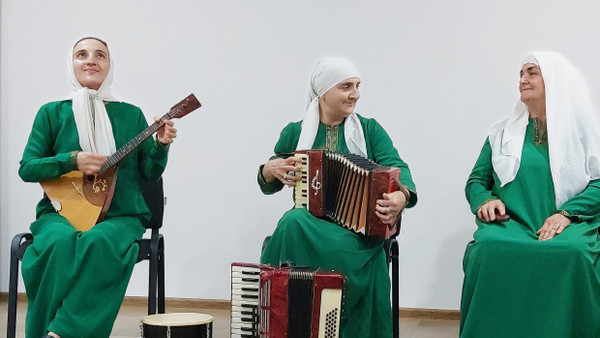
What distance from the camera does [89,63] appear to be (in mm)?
3828

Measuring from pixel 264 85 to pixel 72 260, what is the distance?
1.72m

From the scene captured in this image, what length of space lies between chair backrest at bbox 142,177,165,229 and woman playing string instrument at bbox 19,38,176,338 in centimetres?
5

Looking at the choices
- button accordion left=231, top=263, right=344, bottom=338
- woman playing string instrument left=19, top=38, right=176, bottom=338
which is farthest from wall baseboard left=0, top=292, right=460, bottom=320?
button accordion left=231, top=263, right=344, bottom=338

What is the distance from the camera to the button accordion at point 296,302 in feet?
9.97

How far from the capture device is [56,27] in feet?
16.1

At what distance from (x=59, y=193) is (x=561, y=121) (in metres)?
2.19

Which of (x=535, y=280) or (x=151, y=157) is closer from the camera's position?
(x=535, y=280)

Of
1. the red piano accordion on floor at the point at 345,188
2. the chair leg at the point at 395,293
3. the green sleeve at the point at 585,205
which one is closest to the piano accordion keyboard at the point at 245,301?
the red piano accordion on floor at the point at 345,188

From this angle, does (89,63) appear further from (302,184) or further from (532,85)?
(532,85)

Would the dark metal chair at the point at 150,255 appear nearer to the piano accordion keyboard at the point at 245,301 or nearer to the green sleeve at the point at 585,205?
the piano accordion keyboard at the point at 245,301

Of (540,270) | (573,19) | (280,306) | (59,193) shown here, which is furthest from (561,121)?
(59,193)

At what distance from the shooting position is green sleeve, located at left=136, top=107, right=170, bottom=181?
3730mm

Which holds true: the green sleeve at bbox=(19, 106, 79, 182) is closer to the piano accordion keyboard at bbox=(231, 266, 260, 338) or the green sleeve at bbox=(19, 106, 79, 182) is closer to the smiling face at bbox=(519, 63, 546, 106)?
the piano accordion keyboard at bbox=(231, 266, 260, 338)

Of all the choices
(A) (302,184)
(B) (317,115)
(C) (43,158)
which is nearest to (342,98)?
(B) (317,115)
